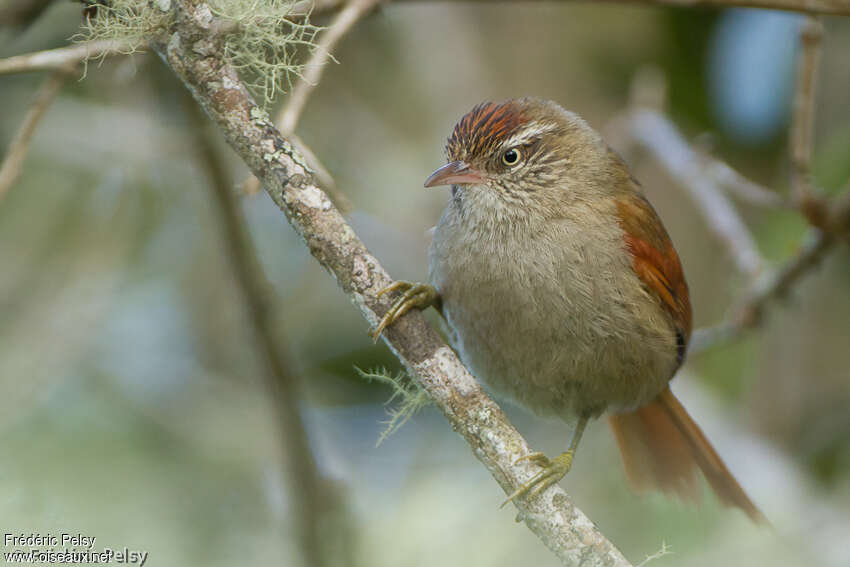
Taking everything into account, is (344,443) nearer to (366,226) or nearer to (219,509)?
(219,509)

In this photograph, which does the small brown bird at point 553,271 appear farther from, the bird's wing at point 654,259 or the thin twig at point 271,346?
the thin twig at point 271,346

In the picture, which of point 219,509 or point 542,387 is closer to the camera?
point 542,387

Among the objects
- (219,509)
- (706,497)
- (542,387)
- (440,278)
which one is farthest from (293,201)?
(706,497)

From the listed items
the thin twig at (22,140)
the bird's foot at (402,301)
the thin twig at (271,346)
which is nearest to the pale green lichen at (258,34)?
the thin twig at (22,140)

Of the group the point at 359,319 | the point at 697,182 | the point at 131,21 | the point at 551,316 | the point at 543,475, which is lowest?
the point at 543,475

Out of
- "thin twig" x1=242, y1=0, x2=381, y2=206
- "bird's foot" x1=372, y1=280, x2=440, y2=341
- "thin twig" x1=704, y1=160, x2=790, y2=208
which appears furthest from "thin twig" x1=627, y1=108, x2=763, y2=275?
"thin twig" x1=242, y1=0, x2=381, y2=206

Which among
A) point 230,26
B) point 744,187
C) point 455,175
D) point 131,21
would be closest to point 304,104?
point 230,26

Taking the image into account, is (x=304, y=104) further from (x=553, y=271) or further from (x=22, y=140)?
(x=553, y=271)
